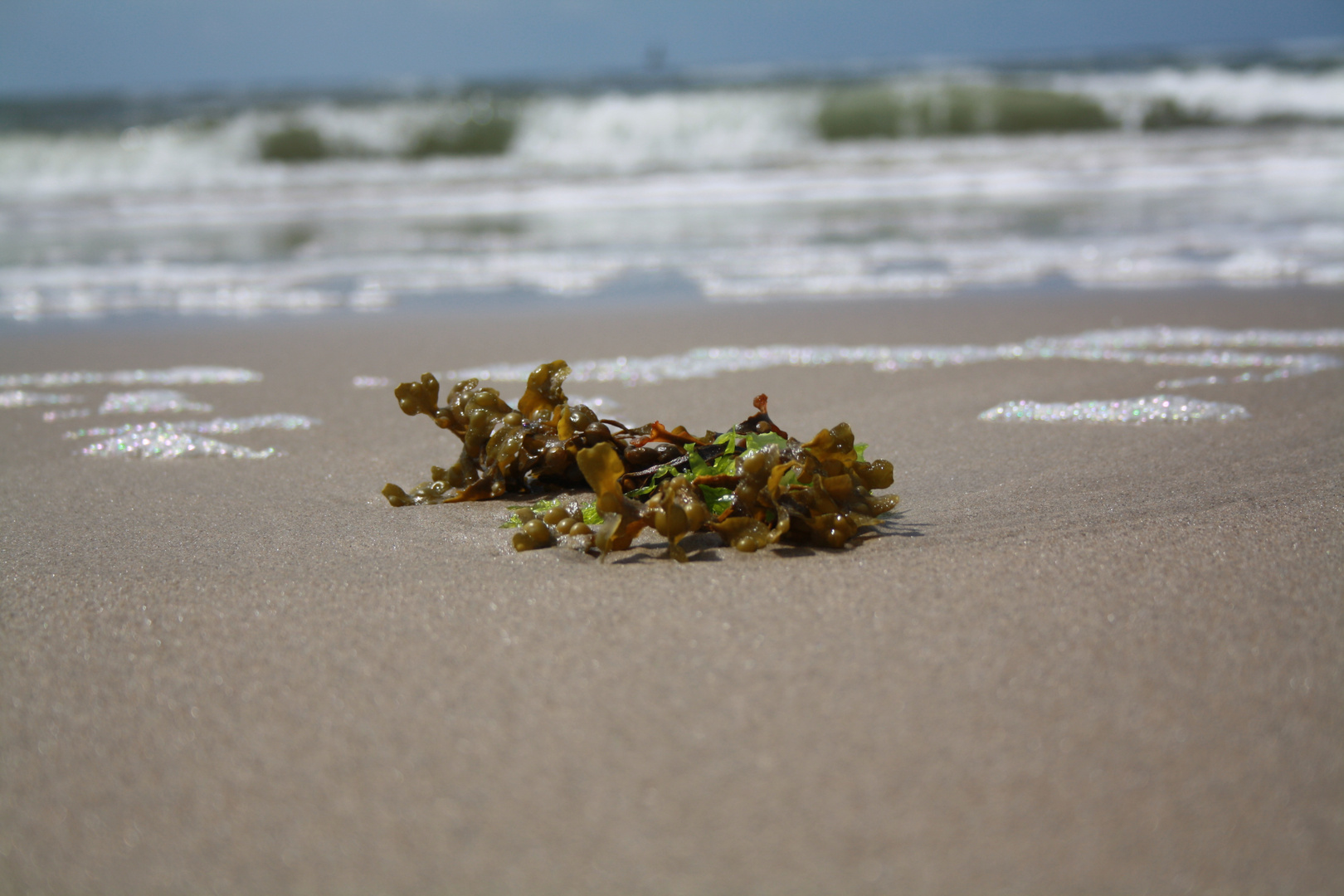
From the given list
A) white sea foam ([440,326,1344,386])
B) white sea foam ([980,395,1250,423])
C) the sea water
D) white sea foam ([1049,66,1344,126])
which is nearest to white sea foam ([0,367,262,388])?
the sea water

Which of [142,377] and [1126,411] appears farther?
[142,377]

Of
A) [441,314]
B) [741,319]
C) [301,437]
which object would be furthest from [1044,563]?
[441,314]

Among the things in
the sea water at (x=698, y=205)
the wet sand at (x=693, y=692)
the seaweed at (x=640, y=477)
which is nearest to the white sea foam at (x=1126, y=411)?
the sea water at (x=698, y=205)

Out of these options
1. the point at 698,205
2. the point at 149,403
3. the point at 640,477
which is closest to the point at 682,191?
the point at 698,205

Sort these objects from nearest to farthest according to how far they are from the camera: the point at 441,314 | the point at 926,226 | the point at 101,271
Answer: the point at 441,314 → the point at 101,271 → the point at 926,226

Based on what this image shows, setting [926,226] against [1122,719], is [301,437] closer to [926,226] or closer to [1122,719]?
[1122,719]

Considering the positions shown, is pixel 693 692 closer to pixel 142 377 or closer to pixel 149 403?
pixel 149 403
